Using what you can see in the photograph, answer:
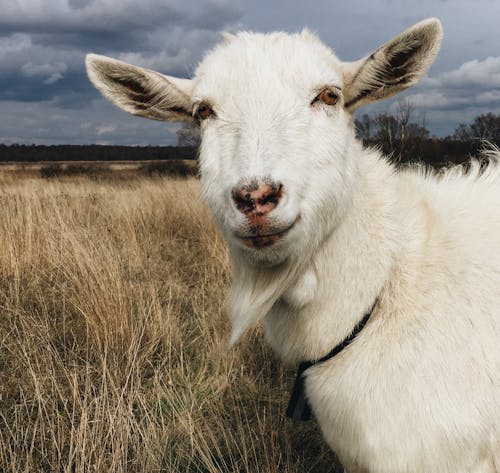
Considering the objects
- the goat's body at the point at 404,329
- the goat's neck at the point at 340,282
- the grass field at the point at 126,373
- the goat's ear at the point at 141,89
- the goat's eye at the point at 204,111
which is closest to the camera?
the goat's body at the point at 404,329

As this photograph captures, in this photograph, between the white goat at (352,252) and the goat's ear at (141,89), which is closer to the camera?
the white goat at (352,252)

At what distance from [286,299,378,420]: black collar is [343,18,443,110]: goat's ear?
1.01 meters

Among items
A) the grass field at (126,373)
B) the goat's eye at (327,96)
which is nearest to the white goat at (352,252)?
the goat's eye at (327,96)

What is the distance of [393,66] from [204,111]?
0.93 meters

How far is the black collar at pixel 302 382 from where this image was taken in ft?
7.41

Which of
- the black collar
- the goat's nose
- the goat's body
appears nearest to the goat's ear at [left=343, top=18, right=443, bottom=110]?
the goat's body

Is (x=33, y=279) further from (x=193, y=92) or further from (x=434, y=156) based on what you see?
(x=434, y=156)

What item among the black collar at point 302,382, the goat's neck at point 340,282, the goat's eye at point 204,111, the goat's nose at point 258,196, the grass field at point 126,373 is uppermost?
the goat's eye at point 204,111

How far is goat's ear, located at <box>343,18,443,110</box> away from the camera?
2.27m

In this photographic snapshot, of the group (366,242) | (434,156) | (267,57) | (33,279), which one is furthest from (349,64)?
(434,156)

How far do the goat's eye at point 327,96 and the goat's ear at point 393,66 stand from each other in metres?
0.17

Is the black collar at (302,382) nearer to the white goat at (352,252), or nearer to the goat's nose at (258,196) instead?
the white goat at (352,252)

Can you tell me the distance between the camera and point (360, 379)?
7.08 ft

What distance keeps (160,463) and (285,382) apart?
4.69 ft
